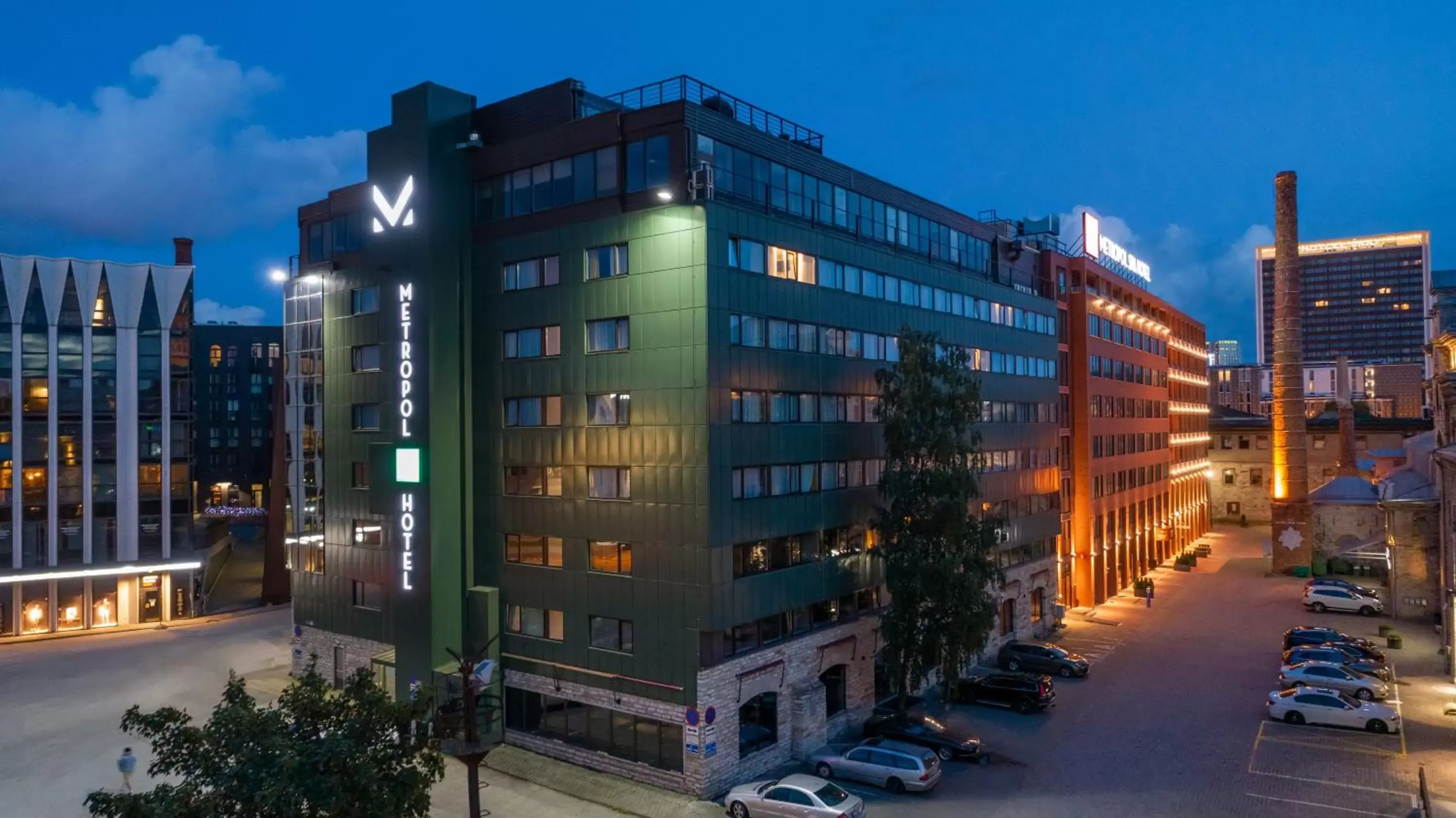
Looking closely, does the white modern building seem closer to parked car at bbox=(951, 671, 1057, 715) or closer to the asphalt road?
parked car at bbox=(951, 671, 1057, 715)

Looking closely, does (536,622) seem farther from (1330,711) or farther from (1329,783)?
(1330,711)

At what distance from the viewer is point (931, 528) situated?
3706cm

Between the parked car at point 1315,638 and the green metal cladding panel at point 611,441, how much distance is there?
39.4 m

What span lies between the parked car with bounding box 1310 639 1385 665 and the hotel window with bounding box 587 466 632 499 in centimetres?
4011

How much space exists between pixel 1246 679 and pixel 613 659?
116 feet

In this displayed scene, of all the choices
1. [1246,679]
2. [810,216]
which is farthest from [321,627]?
[1246,679]

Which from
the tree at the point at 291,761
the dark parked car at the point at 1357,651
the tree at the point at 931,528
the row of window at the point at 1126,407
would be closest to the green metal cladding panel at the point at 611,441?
the tree at the point at 931,528

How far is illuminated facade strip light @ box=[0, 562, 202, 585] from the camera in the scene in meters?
57.4

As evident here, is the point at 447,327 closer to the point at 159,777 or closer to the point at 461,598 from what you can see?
the point at 461,598

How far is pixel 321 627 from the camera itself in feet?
146

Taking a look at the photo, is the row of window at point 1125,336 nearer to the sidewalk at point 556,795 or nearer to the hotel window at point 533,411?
the hotel window at point 533,411

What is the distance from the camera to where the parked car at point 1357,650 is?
47938mm

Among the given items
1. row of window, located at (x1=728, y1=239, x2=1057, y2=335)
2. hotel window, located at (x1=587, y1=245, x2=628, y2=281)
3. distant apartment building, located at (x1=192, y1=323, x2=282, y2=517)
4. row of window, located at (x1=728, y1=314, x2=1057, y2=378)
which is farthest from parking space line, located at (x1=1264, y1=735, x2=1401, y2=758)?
distant apartment building, located at (x1=192, y1=323, x2=282, y2=517)

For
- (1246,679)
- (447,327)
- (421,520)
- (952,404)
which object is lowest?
(1246,679)
